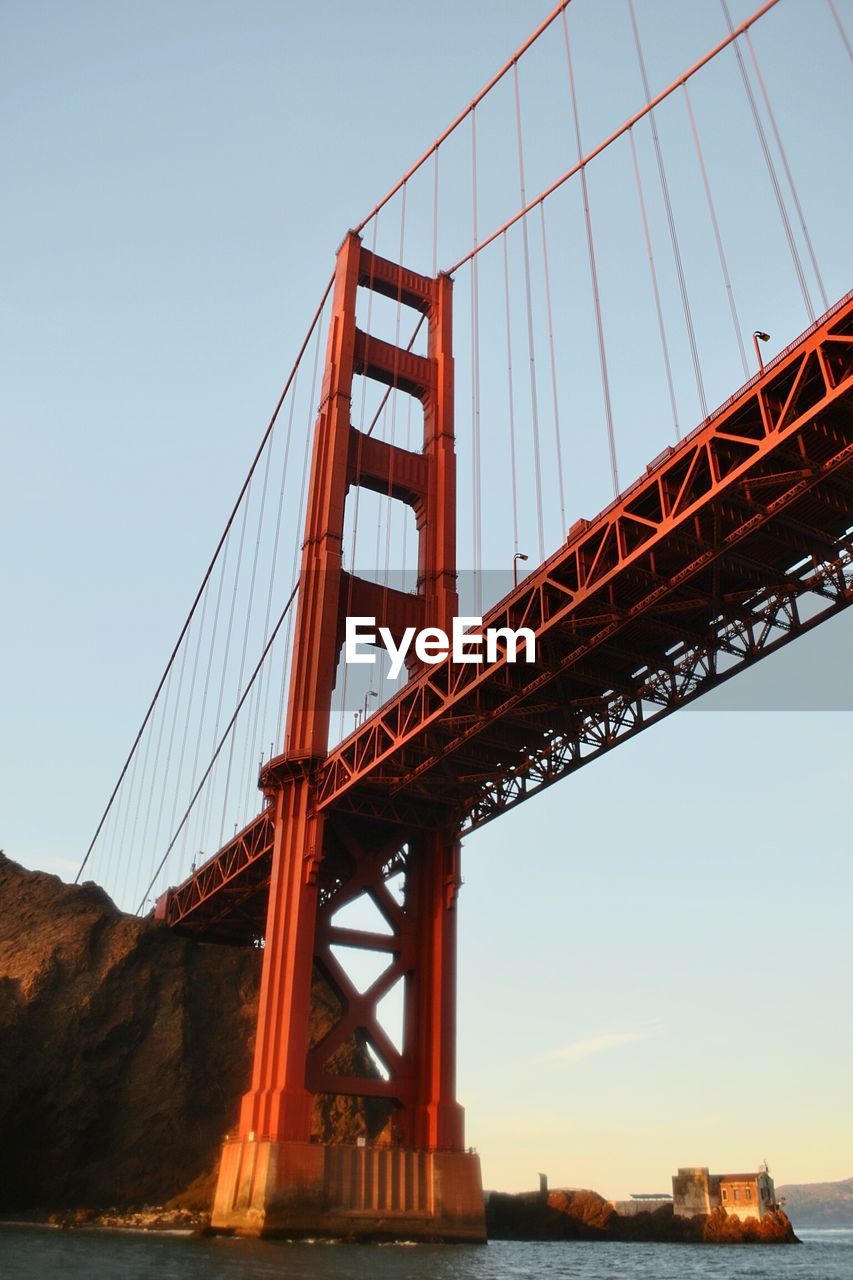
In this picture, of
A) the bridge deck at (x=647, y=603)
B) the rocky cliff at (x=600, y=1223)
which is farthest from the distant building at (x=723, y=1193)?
the bridge deck at (x=647, y=603)

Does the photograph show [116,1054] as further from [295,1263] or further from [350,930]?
[295,1263]

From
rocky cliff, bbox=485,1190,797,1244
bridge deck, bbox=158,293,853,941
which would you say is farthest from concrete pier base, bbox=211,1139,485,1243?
rocky cliff, bbox=485,1190,797,1244

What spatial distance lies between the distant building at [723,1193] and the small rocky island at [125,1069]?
820 cm

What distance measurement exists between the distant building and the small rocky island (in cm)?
820

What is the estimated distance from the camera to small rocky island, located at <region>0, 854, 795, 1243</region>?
44594mm

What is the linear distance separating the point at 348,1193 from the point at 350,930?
777cm

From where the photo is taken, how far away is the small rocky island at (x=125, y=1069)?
146 ft

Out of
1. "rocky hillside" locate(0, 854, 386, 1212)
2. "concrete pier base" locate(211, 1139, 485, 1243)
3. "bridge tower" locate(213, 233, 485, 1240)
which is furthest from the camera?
"rocky hillside" locate(0, 854, 386, 1212)

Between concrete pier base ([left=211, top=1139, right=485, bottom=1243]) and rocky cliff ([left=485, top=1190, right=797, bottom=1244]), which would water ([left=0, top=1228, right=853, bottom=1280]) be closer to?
concrete pier base ([left=211, top=1139, right=485, bottom=1243])

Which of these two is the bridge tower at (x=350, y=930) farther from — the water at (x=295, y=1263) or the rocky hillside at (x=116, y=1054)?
the rocky hillside at (x=116, y=1054)

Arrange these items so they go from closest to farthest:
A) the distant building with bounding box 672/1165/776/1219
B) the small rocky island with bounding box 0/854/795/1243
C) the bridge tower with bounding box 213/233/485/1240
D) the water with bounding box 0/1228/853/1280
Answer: the water with bounding box 0/1228/853/1280 → the bridge tower with bounding box 213/233/485/1240 → the small rocky island with bounding box 0/854/795/1243 → the distant building with bounding box 672/1165/776/1219

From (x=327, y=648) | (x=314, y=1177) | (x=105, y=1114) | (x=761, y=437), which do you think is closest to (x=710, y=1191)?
(x=105, y=1114)

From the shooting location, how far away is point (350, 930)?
115 ft

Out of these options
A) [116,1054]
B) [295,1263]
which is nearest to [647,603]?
[295,1263]
